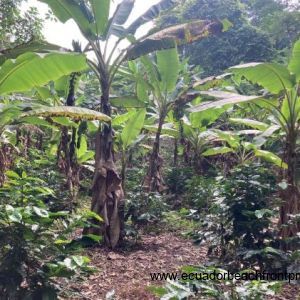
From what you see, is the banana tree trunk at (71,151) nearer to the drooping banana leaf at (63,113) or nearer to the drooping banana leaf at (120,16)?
the drooping banana leaf at (120,16)

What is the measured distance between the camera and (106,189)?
488 cm

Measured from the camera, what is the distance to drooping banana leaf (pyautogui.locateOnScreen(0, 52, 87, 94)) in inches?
148

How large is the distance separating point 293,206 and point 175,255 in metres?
1.59

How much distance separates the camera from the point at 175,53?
5867 millimetres

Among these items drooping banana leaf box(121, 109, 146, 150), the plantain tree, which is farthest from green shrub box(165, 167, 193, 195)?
the plantain tree

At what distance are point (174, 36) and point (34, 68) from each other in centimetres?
174

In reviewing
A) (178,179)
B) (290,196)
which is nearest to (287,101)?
(290,196)

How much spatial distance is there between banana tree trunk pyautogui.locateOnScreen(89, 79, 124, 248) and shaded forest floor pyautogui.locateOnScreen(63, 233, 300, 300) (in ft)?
0.87

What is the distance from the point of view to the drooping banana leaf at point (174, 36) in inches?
181

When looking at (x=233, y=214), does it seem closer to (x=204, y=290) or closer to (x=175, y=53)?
(x=204, y=290)

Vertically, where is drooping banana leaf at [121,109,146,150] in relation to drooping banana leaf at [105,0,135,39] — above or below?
below

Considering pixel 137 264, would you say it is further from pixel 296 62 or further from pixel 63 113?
pixel 296 62

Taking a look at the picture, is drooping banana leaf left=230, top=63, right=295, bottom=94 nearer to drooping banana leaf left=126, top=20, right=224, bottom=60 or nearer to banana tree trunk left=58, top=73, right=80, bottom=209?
drooping banana leaf left=126, top=20, right=224, bottom=60

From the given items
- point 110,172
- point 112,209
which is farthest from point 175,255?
point 110,172
